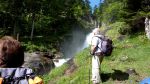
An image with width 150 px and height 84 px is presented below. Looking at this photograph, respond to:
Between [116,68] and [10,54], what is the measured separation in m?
13.2

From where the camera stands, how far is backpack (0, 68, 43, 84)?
3.54 meters

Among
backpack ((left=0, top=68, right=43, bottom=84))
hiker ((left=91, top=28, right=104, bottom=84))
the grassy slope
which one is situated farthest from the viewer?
the grassy slope

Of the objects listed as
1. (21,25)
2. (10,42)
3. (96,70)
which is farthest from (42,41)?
(10,42)

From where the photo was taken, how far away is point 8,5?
50094mm

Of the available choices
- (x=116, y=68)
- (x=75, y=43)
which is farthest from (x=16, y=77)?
(x=75, y=43)

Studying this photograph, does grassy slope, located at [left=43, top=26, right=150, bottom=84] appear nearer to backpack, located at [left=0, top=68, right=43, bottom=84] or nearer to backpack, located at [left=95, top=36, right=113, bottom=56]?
backpack, located at [left=95, top=36, right=113, bottom=56]

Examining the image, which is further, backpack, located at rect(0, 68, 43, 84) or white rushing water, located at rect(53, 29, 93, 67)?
white rushing water, located at rect(53, 29, 93, 67)

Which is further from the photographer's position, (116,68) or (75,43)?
(75,43)

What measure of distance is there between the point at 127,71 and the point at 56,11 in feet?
148

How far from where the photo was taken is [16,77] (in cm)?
354

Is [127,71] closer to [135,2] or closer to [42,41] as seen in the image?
[135,2]

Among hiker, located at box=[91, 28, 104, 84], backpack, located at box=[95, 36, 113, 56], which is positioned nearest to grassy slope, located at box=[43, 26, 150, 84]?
hiker, located at box=[91, 28, 104, 84]

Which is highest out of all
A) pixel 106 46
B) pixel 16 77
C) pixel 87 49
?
pixel 16 77

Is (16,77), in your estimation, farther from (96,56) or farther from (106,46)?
(96,56)
